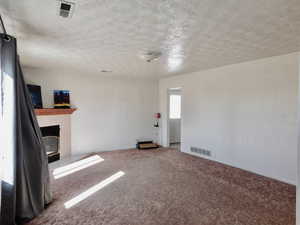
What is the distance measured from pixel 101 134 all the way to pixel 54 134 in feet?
4.17

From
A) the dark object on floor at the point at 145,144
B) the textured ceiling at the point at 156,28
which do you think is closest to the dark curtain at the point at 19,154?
the textured ceiling at the point at 156,28

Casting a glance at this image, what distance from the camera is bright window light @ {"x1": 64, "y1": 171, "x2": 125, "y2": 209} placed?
8.04 ft

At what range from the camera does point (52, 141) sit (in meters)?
4.44

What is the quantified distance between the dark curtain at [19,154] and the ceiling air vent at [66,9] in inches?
26.5

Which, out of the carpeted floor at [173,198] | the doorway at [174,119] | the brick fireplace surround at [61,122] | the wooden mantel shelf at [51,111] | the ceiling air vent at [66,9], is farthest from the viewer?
the doorway at [174,119]

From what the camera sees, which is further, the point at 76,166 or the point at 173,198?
the point at 76,166

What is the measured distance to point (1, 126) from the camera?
6.14 ft

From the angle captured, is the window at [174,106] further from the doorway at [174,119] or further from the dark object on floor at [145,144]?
the dark object on floor at [145,144]

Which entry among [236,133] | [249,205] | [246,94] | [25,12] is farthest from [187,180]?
[25,12]

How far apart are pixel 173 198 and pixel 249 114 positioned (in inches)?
92.6

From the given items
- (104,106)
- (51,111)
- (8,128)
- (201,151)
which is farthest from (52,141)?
(201,151)

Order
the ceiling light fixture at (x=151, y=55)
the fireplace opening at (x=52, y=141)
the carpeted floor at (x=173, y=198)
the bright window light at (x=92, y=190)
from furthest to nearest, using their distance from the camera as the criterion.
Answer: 1. the fireplace opening at (x=52, y=141)
2. the ceiling light fixture at (x=151, y=55)
3. the bright window light at (x=92, y=190)
4. the carpeted floor at (x=173, y=198)

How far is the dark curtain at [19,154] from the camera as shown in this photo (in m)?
1.84

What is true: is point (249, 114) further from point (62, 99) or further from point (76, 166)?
point (62, 99)
